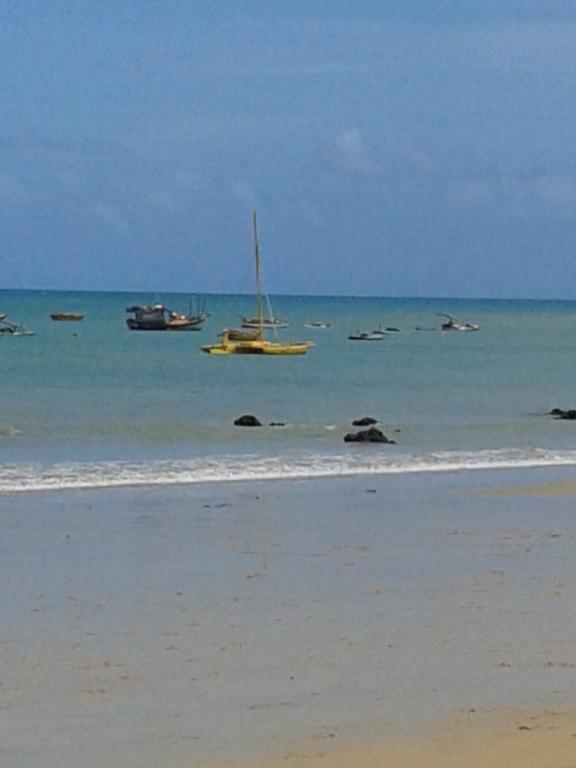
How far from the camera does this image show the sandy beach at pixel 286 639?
859 cm

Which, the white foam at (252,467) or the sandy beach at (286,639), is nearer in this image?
the sandy beach at (286,639)

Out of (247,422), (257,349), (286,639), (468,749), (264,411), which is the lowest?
(257,349)

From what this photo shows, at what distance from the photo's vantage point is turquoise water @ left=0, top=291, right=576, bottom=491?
26.5 metres

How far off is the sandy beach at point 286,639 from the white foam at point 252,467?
4130 millimetres

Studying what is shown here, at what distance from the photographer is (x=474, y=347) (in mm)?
96000

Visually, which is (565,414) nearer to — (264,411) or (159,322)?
(264,411)

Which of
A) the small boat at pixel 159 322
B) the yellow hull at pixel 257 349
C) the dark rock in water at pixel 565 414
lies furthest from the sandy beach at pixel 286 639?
the small boat at pixel 159 322

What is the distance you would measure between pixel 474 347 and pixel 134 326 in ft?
91.6

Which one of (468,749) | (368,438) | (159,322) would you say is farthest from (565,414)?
(159,322)

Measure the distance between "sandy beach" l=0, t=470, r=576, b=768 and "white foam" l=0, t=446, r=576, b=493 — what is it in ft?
13.5

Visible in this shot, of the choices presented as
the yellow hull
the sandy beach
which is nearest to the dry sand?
the sandy beach

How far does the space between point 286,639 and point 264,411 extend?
1222 inches

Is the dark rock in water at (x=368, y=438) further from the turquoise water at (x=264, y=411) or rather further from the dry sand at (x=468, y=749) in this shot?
the dry sand at (x=468, y=749)

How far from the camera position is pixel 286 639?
36.4 ft
